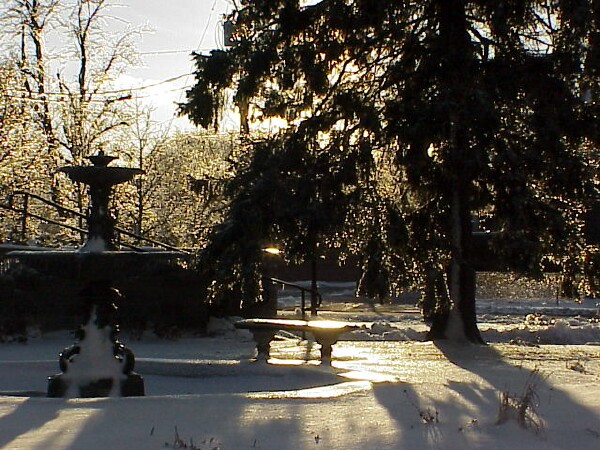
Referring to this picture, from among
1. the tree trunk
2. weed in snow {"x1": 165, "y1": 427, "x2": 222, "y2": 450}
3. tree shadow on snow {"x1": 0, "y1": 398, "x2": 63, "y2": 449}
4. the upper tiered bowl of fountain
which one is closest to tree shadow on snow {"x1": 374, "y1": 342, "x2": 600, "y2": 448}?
weed in snow {"x1": 165, "y1": 427, "x2": 222, "y2": 450}

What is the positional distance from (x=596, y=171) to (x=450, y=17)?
3398mm

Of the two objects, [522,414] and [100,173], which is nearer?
[522,414]

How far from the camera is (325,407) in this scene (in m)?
7.00

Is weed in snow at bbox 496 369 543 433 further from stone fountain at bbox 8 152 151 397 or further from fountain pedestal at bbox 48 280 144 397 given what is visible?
fountain pedestal at bbox 48 280 144 397

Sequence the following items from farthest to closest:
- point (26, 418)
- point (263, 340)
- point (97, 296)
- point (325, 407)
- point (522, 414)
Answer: point (263, 340)
point (97, 296)
point (325, 407)
point (26, 418)
point (522, 414)

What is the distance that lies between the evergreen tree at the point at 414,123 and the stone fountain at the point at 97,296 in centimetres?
469

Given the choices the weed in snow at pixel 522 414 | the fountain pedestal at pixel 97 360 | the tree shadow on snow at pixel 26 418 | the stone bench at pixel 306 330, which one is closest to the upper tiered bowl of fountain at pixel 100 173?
the fountain pedestal at pixel 97 360

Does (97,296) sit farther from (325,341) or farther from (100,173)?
(325,341)

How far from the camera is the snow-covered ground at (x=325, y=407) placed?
232 inches

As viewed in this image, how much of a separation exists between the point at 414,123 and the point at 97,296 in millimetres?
6299

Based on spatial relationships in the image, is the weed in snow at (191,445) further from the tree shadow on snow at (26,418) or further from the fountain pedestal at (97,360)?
the fountain pedestal at (97,360)

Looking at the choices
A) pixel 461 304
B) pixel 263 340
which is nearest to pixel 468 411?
pixel 263 340

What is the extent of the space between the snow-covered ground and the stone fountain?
1.76 feet

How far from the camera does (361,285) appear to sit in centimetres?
1416
